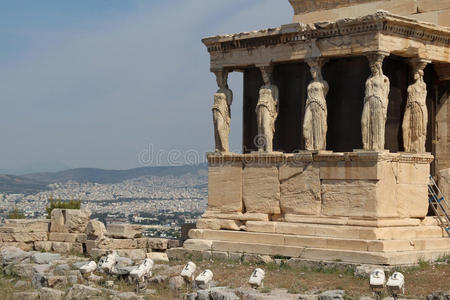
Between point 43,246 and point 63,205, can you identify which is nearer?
point 43,246

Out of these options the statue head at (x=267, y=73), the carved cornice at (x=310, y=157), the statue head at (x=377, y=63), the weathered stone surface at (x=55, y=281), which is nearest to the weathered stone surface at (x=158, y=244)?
the carved cornice at (x=310, y=157)

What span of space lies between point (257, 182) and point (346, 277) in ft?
11.2

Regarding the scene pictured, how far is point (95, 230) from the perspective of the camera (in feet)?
69.3

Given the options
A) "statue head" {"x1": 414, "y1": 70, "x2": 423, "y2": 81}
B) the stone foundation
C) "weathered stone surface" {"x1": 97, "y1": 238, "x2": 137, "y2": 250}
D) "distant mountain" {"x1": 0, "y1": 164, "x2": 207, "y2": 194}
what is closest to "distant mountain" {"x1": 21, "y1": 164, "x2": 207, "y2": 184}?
"distant mountain" {"x1": 0, "y1": 164, "x2": 207, "y2": 194}

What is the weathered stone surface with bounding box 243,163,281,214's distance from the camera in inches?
728

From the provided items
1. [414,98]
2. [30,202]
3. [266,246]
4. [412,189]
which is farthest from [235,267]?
[30,202]

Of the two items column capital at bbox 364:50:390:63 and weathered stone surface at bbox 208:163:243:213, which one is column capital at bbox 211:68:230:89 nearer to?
weathered stone surface at bbox 208:163:243:213

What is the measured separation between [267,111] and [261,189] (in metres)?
1.55

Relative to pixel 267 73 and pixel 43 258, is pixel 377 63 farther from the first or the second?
pixel 43 258

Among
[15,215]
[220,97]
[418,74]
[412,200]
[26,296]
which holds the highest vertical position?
[418,74]

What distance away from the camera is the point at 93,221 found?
2123cm

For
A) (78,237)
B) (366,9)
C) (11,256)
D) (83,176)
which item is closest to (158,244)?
(78,237)

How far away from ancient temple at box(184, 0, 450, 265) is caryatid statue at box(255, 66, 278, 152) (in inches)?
1.0

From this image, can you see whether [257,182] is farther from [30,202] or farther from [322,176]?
[30,202]
